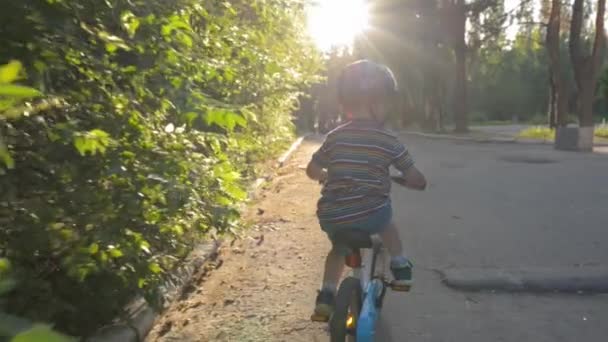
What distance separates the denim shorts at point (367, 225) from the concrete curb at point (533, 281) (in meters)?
2.15

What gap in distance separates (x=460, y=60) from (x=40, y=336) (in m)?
34.2

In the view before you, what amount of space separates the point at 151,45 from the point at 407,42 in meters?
37.0

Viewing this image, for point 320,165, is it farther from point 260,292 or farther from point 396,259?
point 260,292

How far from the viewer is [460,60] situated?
109 ft

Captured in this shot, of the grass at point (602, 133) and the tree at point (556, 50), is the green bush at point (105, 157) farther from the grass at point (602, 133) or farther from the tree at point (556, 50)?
the grass at point (602, 133)

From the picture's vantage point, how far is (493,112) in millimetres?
78812

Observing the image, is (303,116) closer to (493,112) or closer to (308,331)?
(308,331)

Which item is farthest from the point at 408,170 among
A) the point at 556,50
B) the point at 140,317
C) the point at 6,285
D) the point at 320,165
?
the point at 556,50

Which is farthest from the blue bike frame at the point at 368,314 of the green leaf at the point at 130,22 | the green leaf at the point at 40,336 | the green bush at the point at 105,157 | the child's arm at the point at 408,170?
the green leaf at the point at 40,336

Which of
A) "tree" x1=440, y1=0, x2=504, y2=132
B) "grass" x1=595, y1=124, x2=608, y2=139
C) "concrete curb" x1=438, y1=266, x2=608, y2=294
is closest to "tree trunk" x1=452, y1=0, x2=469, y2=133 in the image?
"tree" x1=440, y1=0, x2=504, y2=132

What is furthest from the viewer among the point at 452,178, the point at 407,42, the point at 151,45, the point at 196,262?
the point at 407,42

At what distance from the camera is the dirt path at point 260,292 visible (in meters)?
4.42

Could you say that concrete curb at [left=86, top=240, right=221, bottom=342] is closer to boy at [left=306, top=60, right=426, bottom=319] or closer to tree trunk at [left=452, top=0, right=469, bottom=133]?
boy at [left=306, top=60, right=426, bottom=319]

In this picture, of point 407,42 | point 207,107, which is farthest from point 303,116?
point 207,107
